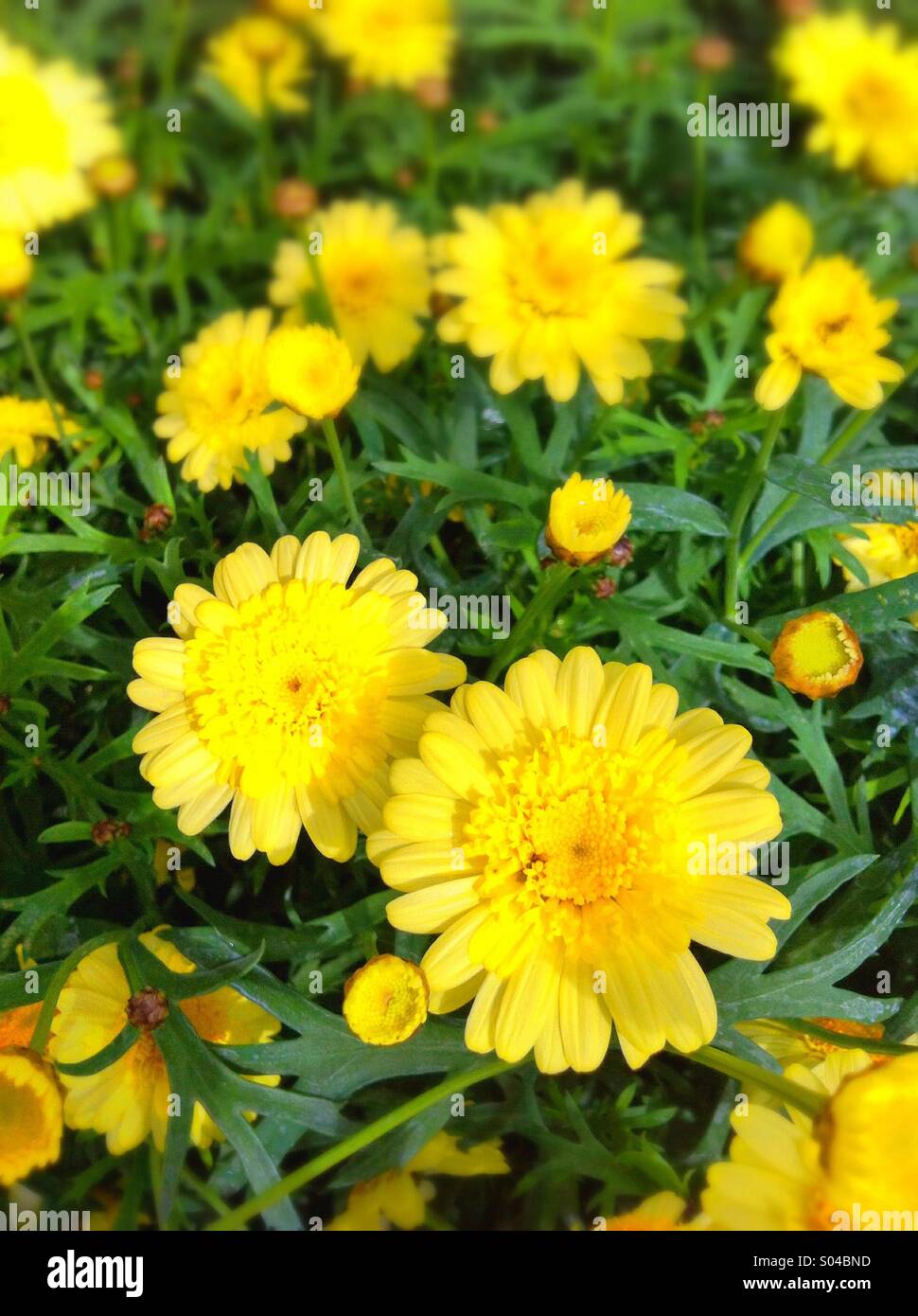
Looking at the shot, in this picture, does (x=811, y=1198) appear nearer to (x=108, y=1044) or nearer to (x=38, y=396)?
(x=108, y=1044)

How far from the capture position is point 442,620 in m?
0.88

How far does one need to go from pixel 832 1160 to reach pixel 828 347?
608 millimetres

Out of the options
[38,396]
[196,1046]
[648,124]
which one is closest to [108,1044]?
[196,1046]

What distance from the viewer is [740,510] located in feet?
3.09

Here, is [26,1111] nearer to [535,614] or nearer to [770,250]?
[535,614]

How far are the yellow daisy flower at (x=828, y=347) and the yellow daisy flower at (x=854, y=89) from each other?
0.56 metres

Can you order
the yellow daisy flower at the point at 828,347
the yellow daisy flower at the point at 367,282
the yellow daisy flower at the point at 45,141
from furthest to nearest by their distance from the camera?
the yellow daisy flower at the point at 45,141 → the yellow daisy flower at the point at 367,282 → the yellow daisy flower at the point at 828,347

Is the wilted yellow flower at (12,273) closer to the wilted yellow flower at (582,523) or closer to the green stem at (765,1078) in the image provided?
the wilted yellow flower at (582,523)

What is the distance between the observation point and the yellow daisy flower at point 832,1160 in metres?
0.68

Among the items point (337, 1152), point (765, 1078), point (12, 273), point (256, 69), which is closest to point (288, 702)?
point (337, 1152)

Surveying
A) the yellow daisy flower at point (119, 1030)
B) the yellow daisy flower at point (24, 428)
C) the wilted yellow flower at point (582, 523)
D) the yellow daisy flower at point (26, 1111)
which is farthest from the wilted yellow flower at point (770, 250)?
the yellow daisy flower at point (26, 1111)

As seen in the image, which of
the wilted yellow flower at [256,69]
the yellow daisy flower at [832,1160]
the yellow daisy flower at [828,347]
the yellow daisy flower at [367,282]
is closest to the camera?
the yellow daisy flower at [832,1160]

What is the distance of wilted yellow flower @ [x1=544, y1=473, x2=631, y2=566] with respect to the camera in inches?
32.2
